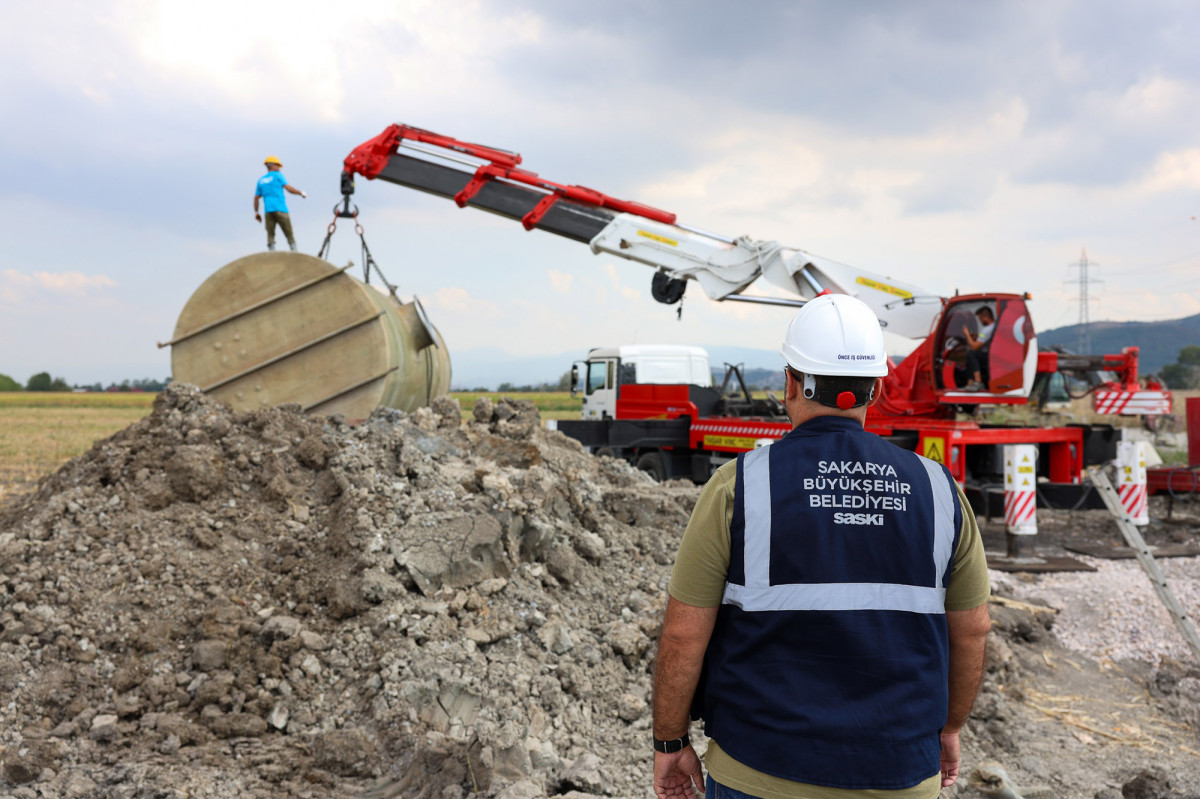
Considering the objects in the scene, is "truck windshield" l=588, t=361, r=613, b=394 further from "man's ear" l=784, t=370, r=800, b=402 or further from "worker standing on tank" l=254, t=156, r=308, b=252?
"man's ear" l=784, t=370, r=800, b=402

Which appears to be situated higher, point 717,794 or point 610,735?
point 717,794

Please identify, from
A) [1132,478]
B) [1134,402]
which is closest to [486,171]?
[1132,478]

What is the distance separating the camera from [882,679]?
1897 millimetres

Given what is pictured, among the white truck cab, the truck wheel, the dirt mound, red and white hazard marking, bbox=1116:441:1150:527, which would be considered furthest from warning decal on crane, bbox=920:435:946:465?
the white truck cab

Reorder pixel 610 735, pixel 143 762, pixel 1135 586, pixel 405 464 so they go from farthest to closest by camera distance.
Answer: pixel 1135 586 < pixel 405 464 < pixel 610 735 < pixel 143 762

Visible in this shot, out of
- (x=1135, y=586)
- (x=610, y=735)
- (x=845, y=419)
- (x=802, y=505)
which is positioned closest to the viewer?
(x=802, y=505)

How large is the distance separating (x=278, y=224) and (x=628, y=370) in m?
7.26

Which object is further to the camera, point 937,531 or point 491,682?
point 491,682

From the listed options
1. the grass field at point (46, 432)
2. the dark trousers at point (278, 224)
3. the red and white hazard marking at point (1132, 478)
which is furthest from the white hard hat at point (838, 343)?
the red and white hazard marking at point (1132, 478)

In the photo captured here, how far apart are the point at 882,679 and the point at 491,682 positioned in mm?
2931

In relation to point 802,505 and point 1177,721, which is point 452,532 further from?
point 1177,721

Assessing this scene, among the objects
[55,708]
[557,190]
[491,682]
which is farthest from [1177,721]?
[557,190]

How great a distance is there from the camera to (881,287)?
417 inches

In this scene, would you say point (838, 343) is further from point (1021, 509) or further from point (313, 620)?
point (1021, 509)
